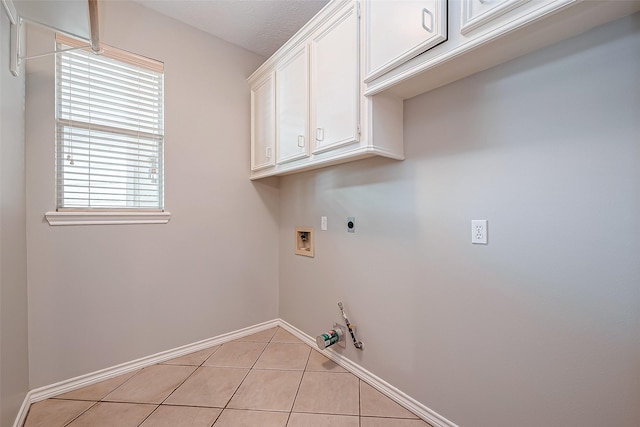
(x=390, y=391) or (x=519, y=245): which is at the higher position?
(x=519, y=245)

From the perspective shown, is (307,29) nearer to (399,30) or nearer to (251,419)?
(399,30)

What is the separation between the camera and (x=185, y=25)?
2152 mm

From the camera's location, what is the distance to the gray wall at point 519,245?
925 mm

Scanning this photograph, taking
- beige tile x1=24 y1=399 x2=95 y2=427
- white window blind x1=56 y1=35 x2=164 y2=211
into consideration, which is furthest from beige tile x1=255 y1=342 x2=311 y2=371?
white window blind x1=56 y1=35 x2=164 y2=211

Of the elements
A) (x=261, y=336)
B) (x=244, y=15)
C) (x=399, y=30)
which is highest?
(x=244, y=15)

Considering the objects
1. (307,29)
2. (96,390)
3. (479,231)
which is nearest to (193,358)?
(96,390)

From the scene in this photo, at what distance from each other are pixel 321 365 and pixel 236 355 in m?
0.70

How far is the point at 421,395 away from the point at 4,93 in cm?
256

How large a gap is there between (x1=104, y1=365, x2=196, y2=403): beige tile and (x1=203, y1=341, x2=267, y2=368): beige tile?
18cm

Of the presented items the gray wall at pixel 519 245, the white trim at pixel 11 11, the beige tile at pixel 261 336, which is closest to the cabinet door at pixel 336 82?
the gray wall at pixel 519 245

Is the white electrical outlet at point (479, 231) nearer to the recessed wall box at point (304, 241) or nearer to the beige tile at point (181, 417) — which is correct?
the recessed wall box at point (304, 241)

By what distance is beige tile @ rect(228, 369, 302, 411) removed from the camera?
1584 millimetres

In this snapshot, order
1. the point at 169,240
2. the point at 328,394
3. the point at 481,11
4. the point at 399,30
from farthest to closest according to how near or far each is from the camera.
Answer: the point at 169,240
the point at 328,394
the point at 399,30
the point at 481,11

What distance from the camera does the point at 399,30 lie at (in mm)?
1238
